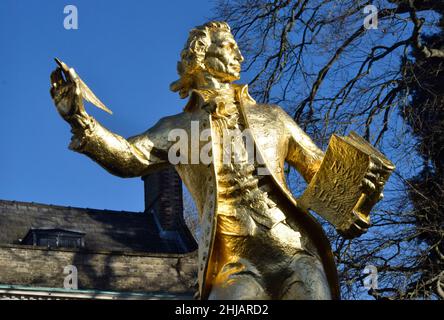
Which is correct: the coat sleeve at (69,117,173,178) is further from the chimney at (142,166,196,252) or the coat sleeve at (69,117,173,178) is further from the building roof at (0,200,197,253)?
the chimney at (142,166,196,252)

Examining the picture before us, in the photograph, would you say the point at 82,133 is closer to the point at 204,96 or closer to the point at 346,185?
the point at 204,96

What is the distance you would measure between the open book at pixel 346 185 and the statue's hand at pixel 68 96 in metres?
1.30

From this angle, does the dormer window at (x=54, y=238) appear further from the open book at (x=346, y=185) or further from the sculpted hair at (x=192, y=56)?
the open book at (x=346, y=185)

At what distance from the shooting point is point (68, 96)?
5.69 meters

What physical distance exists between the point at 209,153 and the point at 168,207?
25604mm

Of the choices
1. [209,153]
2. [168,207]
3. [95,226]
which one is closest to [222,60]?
[209,153]

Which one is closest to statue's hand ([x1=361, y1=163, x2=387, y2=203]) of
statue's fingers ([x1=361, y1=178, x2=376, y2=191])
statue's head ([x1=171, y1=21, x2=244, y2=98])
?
statue's fingers ([x1=361, y1=178, x2=376, y2=191])

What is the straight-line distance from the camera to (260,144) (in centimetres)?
597

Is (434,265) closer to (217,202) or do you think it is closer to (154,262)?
(217,202)

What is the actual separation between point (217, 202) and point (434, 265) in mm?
7865

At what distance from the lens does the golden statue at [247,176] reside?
560 centimetres

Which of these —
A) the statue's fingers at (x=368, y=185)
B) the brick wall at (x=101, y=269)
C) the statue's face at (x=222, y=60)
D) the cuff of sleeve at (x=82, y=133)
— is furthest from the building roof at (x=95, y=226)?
the statue's fingers at (x=368, y=185)
